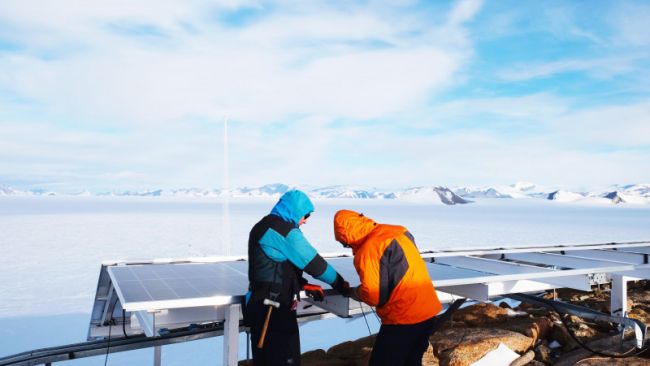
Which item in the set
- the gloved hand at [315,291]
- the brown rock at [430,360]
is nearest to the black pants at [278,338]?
the gloved hand at [315,291]

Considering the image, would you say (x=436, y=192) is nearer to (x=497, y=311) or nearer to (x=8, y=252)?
(x=8, y=252)

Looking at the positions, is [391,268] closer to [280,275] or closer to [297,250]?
[297,250]

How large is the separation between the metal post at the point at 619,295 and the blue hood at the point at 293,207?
461cm

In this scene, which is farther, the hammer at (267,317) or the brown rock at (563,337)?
the brown rock at (563,337)

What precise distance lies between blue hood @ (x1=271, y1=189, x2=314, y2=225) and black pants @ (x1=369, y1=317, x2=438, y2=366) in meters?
1.13

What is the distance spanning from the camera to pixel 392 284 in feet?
13.2

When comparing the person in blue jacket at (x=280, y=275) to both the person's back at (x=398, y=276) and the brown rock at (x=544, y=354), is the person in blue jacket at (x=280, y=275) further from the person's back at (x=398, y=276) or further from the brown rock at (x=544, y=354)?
the brown rock at (x=544, y=354)

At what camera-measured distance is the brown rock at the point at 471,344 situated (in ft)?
20.9

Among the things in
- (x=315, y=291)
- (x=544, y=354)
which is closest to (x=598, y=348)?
(x=544, y=354)

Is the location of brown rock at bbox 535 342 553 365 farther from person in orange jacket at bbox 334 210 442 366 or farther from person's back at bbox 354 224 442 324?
person's back at bbox 354 224 442 324

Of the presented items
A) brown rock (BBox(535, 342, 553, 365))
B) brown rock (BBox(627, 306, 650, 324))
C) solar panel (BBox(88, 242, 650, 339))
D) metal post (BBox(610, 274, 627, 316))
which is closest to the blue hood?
solar panel (BBox(88, 242, 650, 339))

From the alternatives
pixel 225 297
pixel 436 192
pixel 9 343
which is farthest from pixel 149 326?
pixel 436 192

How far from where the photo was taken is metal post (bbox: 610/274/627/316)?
6711 millimetres

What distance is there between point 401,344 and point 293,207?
54.2 inches
